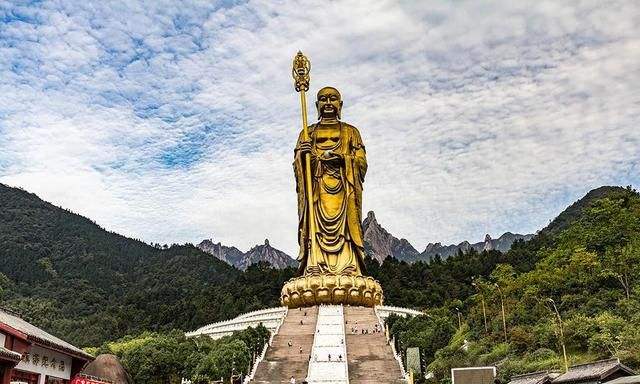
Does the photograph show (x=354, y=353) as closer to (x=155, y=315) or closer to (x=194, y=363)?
Answer: (x=194, y=363)

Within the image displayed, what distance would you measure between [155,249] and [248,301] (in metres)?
39.2

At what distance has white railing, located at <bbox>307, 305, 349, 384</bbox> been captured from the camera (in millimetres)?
14328

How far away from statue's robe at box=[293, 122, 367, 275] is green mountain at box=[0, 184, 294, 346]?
25.5 m

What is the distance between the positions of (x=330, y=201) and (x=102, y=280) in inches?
2015

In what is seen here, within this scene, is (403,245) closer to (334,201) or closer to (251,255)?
(251,255)

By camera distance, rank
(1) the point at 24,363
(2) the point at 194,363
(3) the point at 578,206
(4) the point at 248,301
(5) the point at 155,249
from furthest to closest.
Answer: (5) the point at 155,249 < (3) the point at 578,206 < (4) the point at 248,301 < (2) the point at 194,363 < (1) the point at 24,363

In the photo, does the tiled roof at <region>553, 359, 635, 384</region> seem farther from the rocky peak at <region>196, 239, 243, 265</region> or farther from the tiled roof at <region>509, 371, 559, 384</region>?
the rocky peak at <region>196, 239, 243, 265</region>

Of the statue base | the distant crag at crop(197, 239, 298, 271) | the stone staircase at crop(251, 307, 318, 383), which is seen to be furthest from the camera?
the distant crag at crop(197, 239, 298, 271)

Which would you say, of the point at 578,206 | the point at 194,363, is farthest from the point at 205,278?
the point at 194,363

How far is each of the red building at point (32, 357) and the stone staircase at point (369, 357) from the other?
5.54 m

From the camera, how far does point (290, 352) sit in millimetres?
15742

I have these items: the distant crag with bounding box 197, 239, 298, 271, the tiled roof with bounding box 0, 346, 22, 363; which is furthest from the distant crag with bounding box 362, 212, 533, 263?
the tiled roof with bounding box 0, 346, 22, 363

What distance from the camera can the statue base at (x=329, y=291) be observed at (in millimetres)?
18953

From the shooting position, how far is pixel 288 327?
1734 centimetres
